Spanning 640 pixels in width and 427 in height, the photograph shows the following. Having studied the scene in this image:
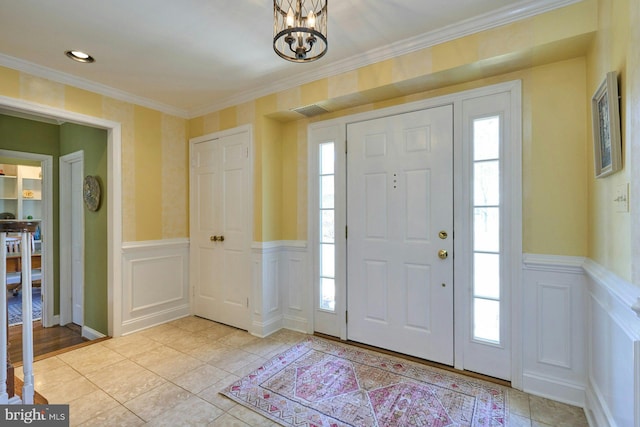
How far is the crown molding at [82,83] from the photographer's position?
2.50m

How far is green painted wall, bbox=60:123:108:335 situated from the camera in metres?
3.35

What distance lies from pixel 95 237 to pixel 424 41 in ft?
12.7

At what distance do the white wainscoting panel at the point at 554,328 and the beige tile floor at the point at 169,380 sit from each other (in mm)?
→ 114

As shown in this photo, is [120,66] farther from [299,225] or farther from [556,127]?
[556,127]

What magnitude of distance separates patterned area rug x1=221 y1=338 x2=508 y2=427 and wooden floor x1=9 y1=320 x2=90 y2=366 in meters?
2.40

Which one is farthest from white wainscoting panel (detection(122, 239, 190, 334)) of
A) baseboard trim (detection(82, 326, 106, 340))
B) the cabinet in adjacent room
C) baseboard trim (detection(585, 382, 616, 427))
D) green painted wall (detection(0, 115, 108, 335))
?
baseboard trim (detection(585, 382, 616, 427))

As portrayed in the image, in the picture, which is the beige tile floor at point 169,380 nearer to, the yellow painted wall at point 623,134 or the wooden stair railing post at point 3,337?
the wooden stair railing post at point 3,337

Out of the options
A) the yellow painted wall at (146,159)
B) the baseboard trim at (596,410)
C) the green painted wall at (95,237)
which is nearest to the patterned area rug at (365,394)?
the baseboard trim at (596,410)

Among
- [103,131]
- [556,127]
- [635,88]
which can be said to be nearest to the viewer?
[635,88]

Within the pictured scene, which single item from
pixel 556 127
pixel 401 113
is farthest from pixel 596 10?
pixel 401 113

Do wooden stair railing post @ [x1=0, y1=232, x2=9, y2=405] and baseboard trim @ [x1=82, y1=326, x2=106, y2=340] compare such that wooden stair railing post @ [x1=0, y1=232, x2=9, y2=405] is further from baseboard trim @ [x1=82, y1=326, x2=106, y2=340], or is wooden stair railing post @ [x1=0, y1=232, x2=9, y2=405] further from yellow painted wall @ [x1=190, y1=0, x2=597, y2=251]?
yellow painted wall @ [x1=190, y1=0, x2=597, y2=251]

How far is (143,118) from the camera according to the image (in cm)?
341

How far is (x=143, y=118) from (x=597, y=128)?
3.95 m

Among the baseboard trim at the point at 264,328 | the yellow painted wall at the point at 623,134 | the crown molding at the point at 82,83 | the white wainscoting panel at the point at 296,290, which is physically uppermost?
the crown molding at the point at 82,83
